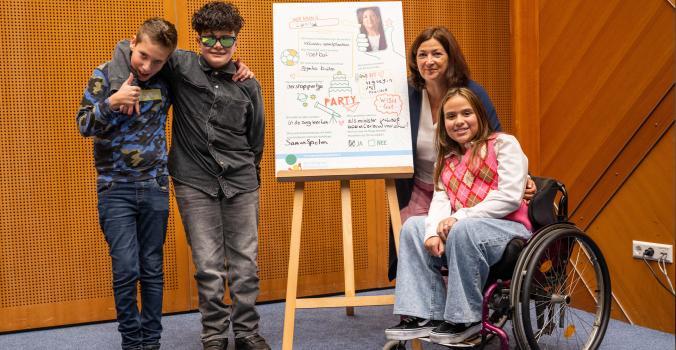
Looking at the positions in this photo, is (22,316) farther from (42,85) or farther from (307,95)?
(307,95)

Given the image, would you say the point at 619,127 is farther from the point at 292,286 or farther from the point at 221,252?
the point at 221,252

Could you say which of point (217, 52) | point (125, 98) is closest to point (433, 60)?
point (217, 52)

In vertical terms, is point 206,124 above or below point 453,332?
above

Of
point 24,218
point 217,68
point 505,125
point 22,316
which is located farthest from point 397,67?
point 22,316

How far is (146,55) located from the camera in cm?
247

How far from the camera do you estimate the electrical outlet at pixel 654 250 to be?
3.03m

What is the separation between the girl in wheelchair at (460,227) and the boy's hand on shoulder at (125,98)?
1092 mm

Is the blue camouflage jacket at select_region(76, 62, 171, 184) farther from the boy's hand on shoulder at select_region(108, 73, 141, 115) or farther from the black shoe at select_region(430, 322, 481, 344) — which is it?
the black shoe at select_region(430, 322, 481, 344)

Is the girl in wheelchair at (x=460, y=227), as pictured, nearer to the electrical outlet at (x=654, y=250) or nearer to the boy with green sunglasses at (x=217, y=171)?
the boy with green sunglasses at (x=217, y=171)

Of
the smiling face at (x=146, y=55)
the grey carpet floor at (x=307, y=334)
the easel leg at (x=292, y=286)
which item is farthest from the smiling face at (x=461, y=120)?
the smiling face at (x=146, y=55)

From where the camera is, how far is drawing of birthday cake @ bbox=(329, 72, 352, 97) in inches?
113

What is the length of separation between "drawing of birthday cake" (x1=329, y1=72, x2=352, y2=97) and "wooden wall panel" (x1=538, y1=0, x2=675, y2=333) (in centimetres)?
131

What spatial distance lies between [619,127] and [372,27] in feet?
4.17

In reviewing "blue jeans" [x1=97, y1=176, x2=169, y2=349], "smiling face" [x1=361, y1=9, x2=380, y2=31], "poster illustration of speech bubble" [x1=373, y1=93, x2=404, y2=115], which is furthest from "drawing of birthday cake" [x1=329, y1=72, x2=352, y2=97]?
"blue jeans" [x1=97, y1=176, x2=169, y2=349]
